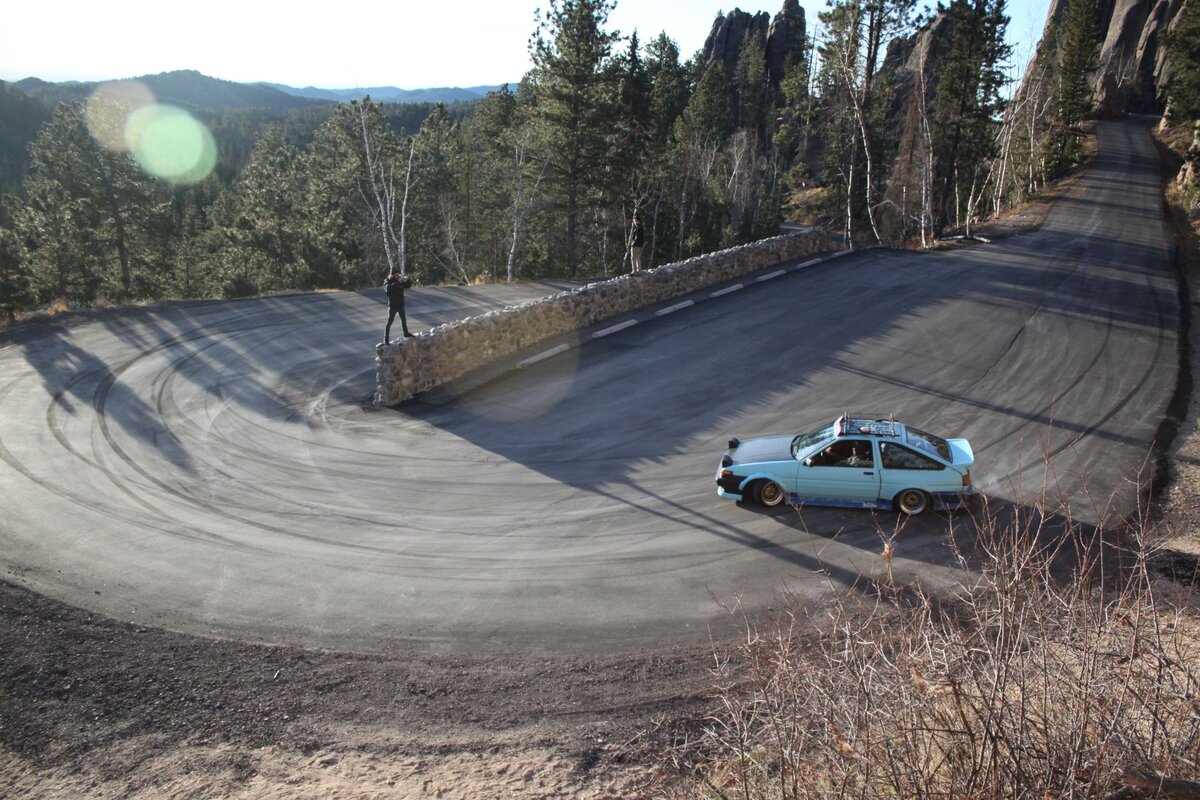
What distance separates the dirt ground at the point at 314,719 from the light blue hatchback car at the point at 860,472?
11.9ft

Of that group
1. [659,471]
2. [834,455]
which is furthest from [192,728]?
[834,455]

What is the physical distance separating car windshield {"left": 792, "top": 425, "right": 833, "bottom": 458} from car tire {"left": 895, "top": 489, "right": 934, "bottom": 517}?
1.35 metres

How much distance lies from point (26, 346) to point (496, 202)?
1213 inches

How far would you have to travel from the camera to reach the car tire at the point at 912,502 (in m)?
10.8

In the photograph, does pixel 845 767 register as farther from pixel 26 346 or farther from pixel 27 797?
pixel 26 346

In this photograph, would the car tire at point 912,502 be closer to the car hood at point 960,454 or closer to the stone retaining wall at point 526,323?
the car hood at point 960,454

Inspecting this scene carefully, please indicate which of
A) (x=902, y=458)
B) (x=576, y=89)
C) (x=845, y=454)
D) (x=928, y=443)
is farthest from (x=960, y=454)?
(x=576, y=89)

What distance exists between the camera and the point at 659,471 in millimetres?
12719

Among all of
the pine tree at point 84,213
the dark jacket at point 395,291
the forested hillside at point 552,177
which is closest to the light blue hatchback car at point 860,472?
the dark jacket at point 395,291

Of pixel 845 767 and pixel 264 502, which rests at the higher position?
pixel 845 767

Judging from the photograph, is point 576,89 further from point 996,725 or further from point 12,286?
point 996,725

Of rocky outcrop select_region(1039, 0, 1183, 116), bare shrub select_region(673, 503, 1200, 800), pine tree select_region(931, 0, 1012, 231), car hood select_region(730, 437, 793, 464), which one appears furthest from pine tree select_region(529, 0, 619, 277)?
rocky outcrop select_region(1039, 0, 1183, 116)

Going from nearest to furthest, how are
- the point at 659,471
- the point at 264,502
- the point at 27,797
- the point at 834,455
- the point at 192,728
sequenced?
1. the point at 27,797
2. the point at 192,728
3. the point at 834,455
4. the point at 264,502
5. the point at 659,471

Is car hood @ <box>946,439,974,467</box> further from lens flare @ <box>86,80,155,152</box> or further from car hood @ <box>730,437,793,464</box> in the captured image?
lens flare @ <box>86,80,155,152</box>
